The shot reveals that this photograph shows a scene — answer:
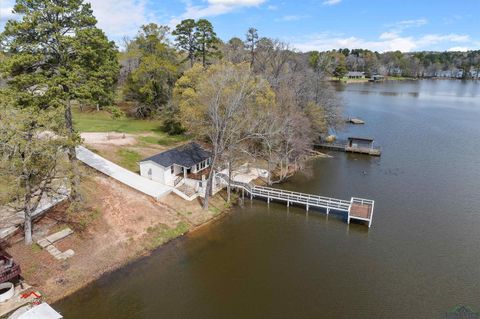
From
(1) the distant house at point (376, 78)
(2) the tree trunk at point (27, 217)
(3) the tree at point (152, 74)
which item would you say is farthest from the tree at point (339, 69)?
(2) the tree trunk at point (27, 217)

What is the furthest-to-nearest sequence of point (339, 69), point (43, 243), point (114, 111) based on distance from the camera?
1. point (339, 69)
2. point (114, 111)
3. point (43, 243)

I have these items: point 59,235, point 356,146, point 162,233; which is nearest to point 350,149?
point 356,146

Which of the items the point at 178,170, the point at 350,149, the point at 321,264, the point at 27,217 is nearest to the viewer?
the point at 27,217

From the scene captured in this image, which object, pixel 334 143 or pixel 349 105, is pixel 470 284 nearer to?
pixel 334 143

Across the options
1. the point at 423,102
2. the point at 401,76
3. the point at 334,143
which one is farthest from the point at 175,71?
the point at 401,76

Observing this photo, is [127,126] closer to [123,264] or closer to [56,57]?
[56,57]

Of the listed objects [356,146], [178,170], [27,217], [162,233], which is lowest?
[162,233]

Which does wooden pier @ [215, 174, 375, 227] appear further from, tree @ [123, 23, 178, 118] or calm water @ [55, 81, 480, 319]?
tree @ [123, 23, 178, 118]

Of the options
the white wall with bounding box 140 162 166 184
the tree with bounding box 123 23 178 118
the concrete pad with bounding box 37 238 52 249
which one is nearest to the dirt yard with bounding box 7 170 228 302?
the concrete pad with bounding box 37 238 52 249

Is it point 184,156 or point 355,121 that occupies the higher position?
point 184,156
